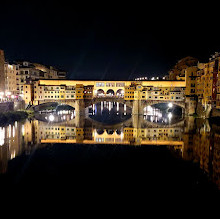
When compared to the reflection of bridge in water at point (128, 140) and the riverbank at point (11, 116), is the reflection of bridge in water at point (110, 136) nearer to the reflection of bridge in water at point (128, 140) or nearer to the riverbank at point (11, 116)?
the reflection of bridge in water at point (128, 140)

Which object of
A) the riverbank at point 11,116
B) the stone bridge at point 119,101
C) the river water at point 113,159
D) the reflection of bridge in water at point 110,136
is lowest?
the reflection of bridge in water at point 110,136

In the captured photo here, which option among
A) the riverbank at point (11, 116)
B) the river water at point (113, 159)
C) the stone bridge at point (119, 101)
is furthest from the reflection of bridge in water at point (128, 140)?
the stone bridge at point (119, 101)

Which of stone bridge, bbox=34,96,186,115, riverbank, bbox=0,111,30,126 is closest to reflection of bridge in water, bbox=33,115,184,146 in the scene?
riverbank, bbox=0,111,30,126

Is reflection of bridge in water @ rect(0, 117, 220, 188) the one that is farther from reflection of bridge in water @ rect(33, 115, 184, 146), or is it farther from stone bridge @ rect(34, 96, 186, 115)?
stone bridge @ rect(34, 96, 186, 115)

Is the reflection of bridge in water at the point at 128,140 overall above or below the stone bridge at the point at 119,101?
below

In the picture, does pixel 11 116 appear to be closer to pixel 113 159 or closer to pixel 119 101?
pixel 119 101

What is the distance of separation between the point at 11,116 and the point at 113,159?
939 inches

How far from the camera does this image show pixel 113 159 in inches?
650

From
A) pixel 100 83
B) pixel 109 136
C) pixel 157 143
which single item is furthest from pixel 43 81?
pixel 157 143

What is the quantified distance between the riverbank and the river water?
23.9 feet

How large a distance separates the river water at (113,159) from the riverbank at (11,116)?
23.9 ft

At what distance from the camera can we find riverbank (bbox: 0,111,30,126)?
31095 millimetres

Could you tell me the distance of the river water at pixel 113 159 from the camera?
12243 millimetres

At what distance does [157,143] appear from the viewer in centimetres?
2167
